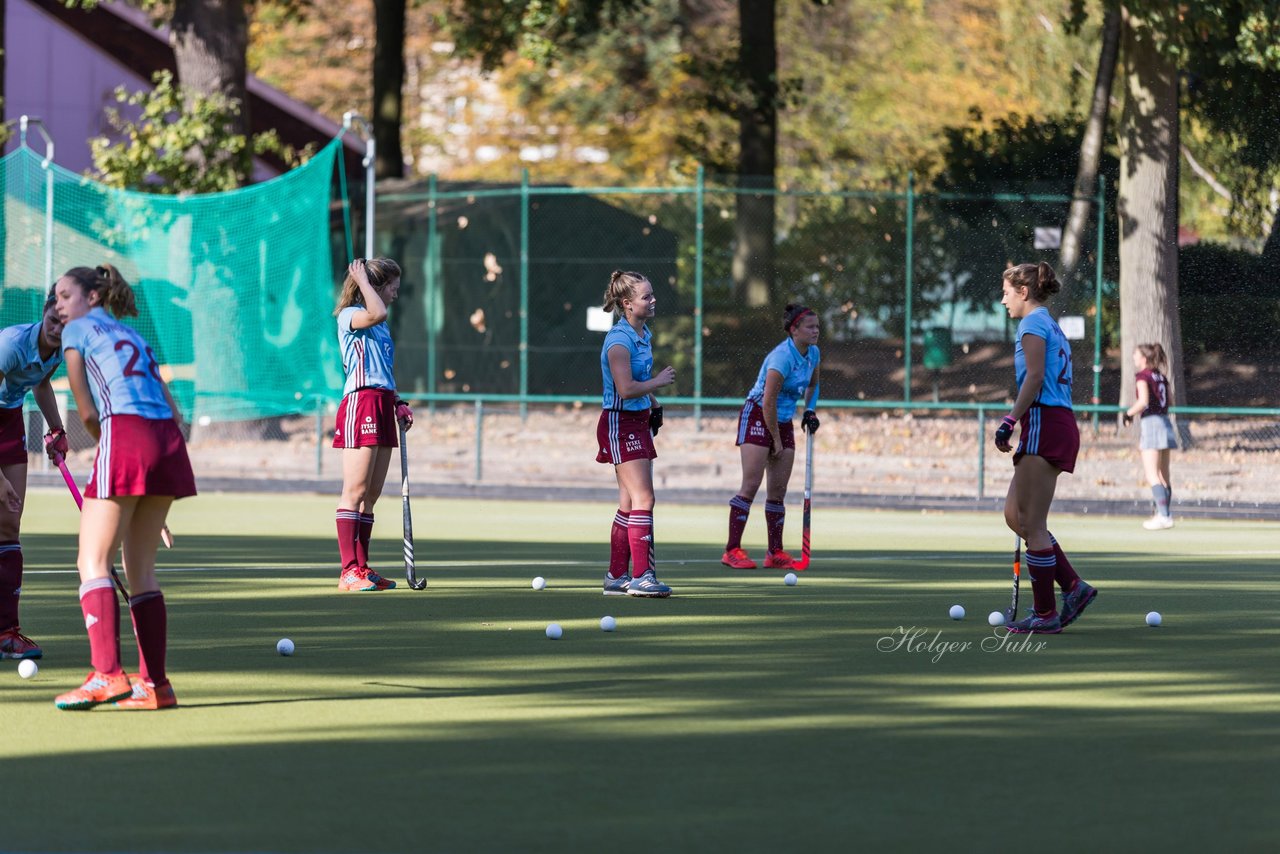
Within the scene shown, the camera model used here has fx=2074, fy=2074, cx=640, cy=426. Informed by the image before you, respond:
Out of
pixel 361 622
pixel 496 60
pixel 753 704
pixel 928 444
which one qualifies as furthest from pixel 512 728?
pixel 496 60

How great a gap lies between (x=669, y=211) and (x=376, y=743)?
1989 cm

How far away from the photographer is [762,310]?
2705 centimetres

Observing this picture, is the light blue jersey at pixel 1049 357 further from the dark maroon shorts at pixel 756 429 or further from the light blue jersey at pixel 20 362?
the light blue jersey at pixel 20 362

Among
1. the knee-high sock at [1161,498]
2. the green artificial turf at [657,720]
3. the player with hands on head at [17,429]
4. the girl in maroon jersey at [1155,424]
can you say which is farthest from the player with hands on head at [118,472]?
the knee-high sock at [1161,498]

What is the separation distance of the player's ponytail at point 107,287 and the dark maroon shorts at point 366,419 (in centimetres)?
425

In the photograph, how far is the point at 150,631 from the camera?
7969 millimetres

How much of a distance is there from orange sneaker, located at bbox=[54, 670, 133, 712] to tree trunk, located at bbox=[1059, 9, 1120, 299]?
707 inches

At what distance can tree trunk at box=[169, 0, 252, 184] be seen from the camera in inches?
1038

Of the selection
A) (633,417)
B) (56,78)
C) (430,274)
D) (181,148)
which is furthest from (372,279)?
(56,78)

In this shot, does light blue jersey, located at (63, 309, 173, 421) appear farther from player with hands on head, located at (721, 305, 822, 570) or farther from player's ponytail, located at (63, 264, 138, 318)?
player with hands on head, located at (721, 305, 822, 570)

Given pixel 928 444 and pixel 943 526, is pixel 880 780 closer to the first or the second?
pixel 943 526

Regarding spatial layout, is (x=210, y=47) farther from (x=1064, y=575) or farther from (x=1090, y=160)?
(x=1064, y=575)

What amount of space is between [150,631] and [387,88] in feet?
84.2

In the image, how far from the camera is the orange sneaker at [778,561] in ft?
46.2
